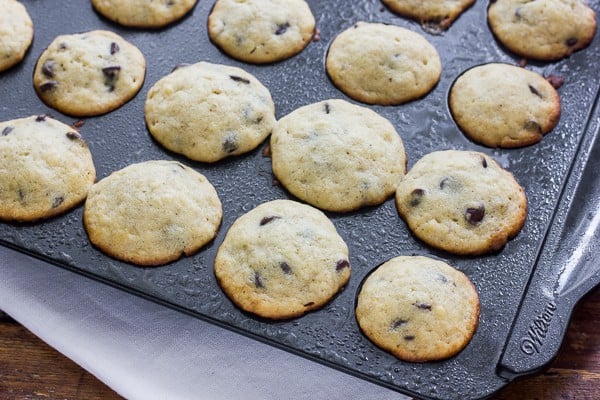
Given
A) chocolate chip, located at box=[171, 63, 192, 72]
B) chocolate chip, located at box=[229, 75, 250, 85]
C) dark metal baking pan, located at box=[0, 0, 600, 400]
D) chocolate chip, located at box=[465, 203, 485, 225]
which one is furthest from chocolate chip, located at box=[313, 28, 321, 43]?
chocolate chip, located at box=[465, 203, 485, 225]

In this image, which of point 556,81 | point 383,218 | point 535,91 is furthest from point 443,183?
point 556,81

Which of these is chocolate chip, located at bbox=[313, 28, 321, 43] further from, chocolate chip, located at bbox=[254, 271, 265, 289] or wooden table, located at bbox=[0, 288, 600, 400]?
wooden table, located at bbox=[0, 288, 600, 400]

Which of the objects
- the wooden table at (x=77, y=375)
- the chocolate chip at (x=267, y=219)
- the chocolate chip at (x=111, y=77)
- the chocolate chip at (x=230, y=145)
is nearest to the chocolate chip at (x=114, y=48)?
the chocolate chip at (x=111, y=77)

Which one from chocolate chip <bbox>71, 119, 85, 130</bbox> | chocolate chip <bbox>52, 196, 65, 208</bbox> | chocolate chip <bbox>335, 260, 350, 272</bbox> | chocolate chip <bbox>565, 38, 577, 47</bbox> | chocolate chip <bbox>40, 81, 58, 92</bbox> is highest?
chocolate chip <bbox>565, 38, 577, 47</bbox>

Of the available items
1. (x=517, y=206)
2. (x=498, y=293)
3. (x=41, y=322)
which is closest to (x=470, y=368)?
(x=498, y=293)

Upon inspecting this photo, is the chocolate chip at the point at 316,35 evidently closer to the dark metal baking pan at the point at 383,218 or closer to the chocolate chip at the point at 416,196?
the dark metal baking pan at the point at 383,218

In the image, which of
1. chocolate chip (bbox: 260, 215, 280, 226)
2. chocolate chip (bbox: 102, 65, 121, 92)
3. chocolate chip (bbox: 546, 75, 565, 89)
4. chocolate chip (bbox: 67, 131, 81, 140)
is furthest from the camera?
chocolate chip (bbox: 546, 75, 565, 89)
